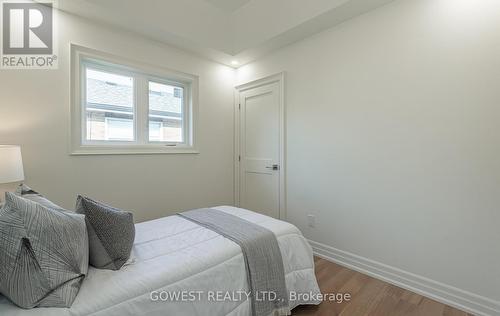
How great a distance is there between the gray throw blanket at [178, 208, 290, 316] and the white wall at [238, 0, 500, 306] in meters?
1.21

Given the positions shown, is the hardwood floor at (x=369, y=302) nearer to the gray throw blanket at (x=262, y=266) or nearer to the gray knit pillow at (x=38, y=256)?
the gray throw blanket at (x=262, y=266)

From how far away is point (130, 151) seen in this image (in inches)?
106

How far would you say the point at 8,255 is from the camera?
901 millimetres

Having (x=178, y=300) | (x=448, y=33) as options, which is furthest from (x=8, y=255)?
(x=448, y=33)

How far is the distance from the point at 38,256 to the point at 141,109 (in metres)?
2.26

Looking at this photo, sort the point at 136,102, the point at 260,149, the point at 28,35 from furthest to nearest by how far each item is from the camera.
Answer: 1. the point at 260,149
2. the point at 136,102
3. the point at 28,35

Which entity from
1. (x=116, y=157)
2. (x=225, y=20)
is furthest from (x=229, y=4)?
(x=116, y=157)

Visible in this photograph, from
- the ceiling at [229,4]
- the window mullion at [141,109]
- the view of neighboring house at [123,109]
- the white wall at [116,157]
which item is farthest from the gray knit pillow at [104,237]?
the ceiling at [229,4]

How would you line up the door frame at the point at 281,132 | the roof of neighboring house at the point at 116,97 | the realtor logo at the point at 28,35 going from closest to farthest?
the realtor logo at the point at 28,35 < the roof of neighboring house at the point at 116,97 < the door frame at the point at 281,132

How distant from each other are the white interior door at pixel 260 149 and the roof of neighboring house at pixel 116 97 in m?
1.16

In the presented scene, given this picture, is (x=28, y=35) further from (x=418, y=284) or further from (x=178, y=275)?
(x=418, y=284)

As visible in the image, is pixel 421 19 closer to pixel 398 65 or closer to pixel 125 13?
pixel 398 65

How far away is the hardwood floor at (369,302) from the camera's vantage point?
66.7 inches

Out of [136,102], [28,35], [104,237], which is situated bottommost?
[104,237]
